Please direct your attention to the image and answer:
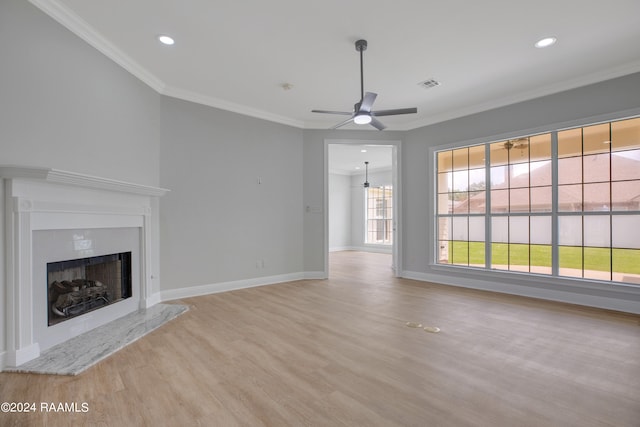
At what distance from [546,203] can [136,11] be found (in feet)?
18.6

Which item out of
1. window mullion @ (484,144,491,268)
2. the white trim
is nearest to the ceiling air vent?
window mullion @ (484,144,491,268)

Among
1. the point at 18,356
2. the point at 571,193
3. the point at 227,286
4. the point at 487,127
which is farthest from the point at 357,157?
the point at 18,356

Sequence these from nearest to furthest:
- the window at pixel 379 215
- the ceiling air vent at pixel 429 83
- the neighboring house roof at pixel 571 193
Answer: the neighboring house roof at pixel 571 193, the ceiling air vent at pixel 429 83, the window at pixel 379 215

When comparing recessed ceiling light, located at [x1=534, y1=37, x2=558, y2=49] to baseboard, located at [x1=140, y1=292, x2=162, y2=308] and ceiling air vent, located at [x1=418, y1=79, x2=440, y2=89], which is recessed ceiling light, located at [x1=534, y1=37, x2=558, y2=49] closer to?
ceiling air vent, located at [x1=418, y1=79, x2=440, y2=89]

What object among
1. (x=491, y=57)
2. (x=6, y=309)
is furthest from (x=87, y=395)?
(x=491, y=57)

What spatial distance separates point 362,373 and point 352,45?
10.6ft

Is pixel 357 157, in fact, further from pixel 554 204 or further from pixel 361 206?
pixel 554 204

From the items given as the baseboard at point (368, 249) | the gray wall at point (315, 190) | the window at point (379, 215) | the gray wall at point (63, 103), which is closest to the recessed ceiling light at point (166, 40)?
the gray wall at point (63, 103)

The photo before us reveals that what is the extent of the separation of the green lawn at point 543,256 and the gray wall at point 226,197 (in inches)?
119

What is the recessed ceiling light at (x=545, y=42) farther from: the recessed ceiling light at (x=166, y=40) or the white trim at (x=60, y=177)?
the white trim at (x=60, y=177)

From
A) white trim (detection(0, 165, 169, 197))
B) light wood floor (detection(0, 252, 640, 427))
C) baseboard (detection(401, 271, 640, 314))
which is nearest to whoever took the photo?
light wood floor (detection(0, 252, 640, 427))

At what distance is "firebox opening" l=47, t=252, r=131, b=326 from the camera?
2738mm

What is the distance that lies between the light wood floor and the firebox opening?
69 centimetres

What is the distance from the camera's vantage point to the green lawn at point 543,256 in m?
3.84
